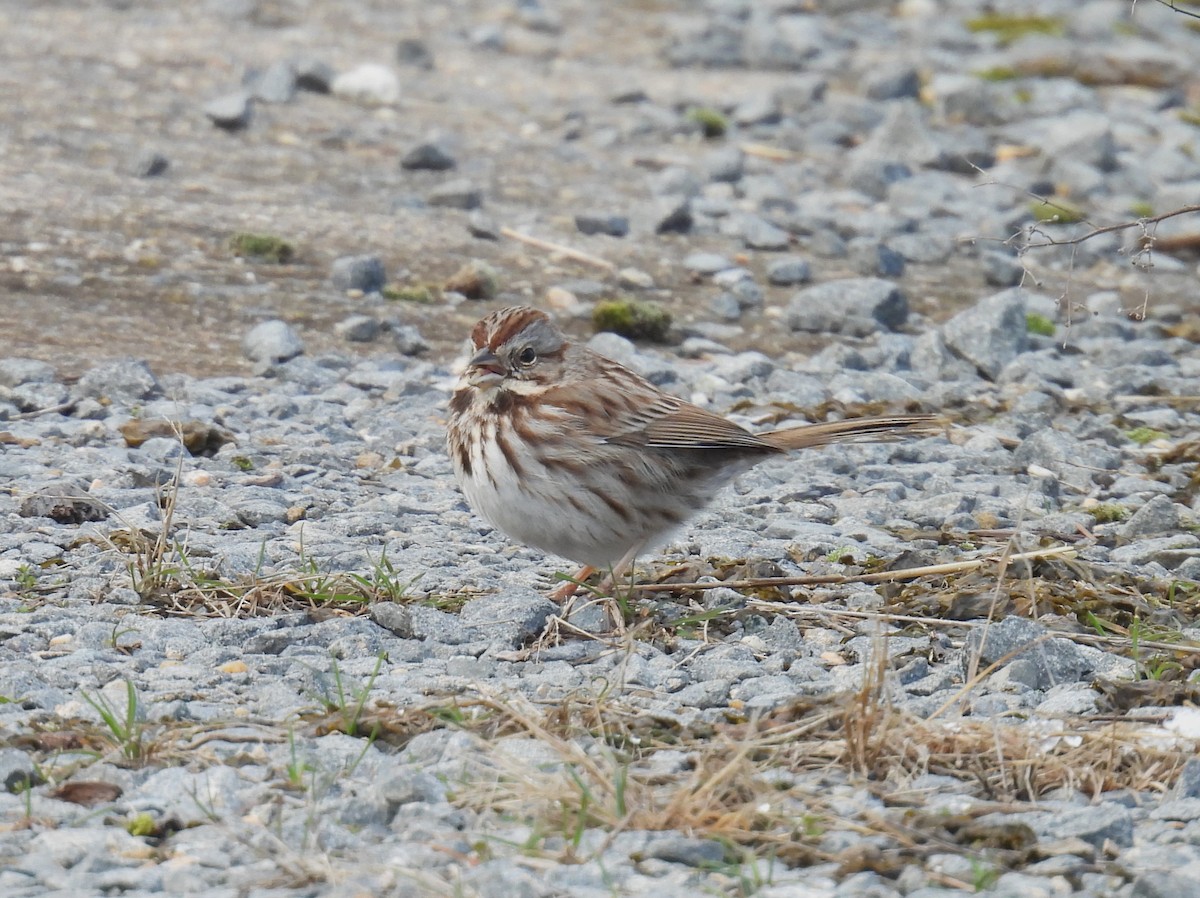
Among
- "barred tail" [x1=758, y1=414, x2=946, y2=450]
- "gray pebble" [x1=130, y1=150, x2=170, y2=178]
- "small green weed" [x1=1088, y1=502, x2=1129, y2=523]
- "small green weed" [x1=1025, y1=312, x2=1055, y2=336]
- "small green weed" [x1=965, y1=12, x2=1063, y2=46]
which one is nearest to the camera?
"barred tail" [x1=758, y1=414, x2=946, y2=450]

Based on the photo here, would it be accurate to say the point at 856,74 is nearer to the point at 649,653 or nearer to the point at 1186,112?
the point at 1186,112

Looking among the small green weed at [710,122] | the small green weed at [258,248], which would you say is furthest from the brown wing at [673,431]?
the small green weed at [710,122]

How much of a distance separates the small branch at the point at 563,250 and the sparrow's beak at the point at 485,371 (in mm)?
3767

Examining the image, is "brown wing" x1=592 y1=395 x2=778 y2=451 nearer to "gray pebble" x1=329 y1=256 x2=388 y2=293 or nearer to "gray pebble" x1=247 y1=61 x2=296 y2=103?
"gray pebble" x1=329 y1=256 x2=388 y2=293

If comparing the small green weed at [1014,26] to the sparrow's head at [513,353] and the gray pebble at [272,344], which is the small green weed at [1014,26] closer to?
the gray pebble at [272,344]

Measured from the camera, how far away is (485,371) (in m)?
5.44

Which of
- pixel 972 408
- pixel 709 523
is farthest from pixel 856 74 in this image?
pixel 709 523

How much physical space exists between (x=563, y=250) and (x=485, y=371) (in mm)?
3948

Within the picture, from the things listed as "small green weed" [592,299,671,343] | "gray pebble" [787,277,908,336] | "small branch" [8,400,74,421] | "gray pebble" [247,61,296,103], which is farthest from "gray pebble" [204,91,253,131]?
"small branch" [8,400,74,421]

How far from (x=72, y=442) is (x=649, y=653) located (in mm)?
2711

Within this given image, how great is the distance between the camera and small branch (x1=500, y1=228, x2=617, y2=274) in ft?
30.2

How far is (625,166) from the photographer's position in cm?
1107

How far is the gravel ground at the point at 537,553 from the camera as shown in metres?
3.56

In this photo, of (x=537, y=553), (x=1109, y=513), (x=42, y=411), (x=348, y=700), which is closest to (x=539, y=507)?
(x=537, y=553)
